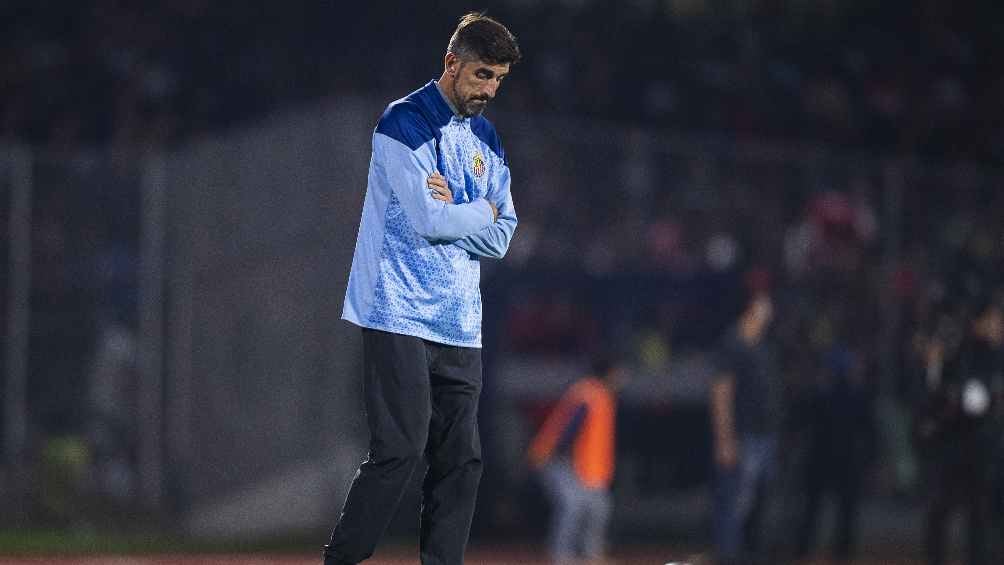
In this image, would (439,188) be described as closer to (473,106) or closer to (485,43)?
(473,106)

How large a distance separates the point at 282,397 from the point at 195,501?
1121 mm

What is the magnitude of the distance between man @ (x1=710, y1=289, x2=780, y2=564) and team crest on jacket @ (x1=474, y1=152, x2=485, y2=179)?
284 inches

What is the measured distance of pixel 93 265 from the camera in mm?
13734

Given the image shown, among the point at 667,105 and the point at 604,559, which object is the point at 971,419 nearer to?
the point at 604,559

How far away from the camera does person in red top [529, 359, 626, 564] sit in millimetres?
12320

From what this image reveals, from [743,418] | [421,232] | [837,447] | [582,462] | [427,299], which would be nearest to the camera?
[421,232]

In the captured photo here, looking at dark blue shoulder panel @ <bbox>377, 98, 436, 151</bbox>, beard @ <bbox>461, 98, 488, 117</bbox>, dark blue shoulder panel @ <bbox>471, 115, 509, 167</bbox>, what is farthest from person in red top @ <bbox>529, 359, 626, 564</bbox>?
dark blue shoulder panel @ <bbox>377, 98, 436, 151</bbox>

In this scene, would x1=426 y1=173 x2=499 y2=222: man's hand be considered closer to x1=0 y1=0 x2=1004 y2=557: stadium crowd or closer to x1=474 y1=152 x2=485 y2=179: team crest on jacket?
x1=474 y1=152 x2=485 y2=179: team crest on jacket

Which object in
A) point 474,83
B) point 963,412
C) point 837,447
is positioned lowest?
point 837,447

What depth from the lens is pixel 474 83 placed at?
17.4 ft

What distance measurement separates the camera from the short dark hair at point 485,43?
523 centimetres

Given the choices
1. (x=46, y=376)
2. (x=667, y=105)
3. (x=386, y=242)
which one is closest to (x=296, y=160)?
(x=46, y=376)

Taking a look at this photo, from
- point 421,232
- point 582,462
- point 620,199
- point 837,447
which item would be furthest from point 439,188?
point 837,447

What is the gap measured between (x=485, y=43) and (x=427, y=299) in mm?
807
